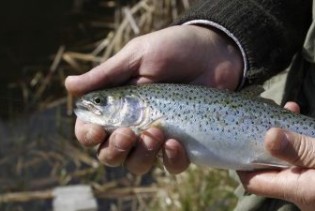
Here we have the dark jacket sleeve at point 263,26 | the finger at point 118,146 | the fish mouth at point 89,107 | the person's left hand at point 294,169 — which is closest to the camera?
the person's left hand at point 294,169

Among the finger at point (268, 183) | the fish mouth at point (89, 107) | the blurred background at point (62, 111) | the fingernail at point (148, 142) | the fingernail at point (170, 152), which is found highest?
the fish mouth at point (89, 107)

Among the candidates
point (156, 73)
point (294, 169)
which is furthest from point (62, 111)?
point (294, 169)

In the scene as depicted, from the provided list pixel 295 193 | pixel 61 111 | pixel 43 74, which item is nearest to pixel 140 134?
pixel 295 193

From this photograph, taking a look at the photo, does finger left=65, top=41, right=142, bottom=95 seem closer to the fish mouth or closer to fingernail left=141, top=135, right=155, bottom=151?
the fish mouth

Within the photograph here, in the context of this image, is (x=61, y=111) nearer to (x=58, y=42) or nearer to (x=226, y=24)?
(x=58, y=42)

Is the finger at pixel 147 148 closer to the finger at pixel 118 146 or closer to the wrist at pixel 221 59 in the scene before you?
the finger at pixel 118 146

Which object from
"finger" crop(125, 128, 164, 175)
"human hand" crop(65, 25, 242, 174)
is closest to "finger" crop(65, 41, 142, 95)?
"human hand" crop(65, 25, 242, 174)

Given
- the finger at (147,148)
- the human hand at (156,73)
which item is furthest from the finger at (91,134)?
the finger at (147,148)
